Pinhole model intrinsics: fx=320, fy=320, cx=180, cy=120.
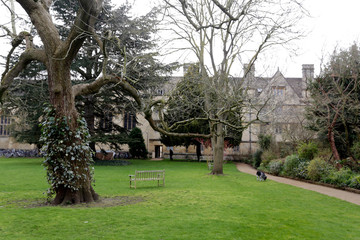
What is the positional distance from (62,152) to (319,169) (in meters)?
13.9

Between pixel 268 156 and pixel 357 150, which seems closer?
pixel 357 150

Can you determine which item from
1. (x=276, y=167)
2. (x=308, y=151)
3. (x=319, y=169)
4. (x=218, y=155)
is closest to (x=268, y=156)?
Answer: (x=276, y=167)

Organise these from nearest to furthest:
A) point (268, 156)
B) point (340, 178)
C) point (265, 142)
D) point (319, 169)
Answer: point (340, 178) < point (319, 169) < point (268, 156) < point (265, 142)

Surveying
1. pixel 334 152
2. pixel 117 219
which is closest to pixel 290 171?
pixel 334 152

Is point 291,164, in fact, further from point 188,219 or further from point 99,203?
point 188,219

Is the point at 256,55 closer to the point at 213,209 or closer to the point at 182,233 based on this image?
the point at 213,209

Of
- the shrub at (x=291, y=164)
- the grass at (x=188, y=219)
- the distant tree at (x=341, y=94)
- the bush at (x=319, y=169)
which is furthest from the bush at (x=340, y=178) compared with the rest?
the grass at (x=188, y=219)

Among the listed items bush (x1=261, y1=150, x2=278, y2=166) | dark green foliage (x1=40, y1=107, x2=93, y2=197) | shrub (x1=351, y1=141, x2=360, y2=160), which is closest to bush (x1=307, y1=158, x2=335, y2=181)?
shrub (x1=351, y1=141, x2=360, y2=160)

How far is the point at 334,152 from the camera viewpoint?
17.8 m

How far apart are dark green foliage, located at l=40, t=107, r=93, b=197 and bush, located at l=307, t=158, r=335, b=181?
1305 cm

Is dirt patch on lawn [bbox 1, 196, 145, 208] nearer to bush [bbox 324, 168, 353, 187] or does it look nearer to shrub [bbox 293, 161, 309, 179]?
bush [bbox 324, 168, 353, 187]

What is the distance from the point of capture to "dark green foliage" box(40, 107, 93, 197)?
8.77 m

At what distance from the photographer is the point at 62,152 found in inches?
348

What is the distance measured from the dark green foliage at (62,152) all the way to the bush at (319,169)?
42.8 ft
